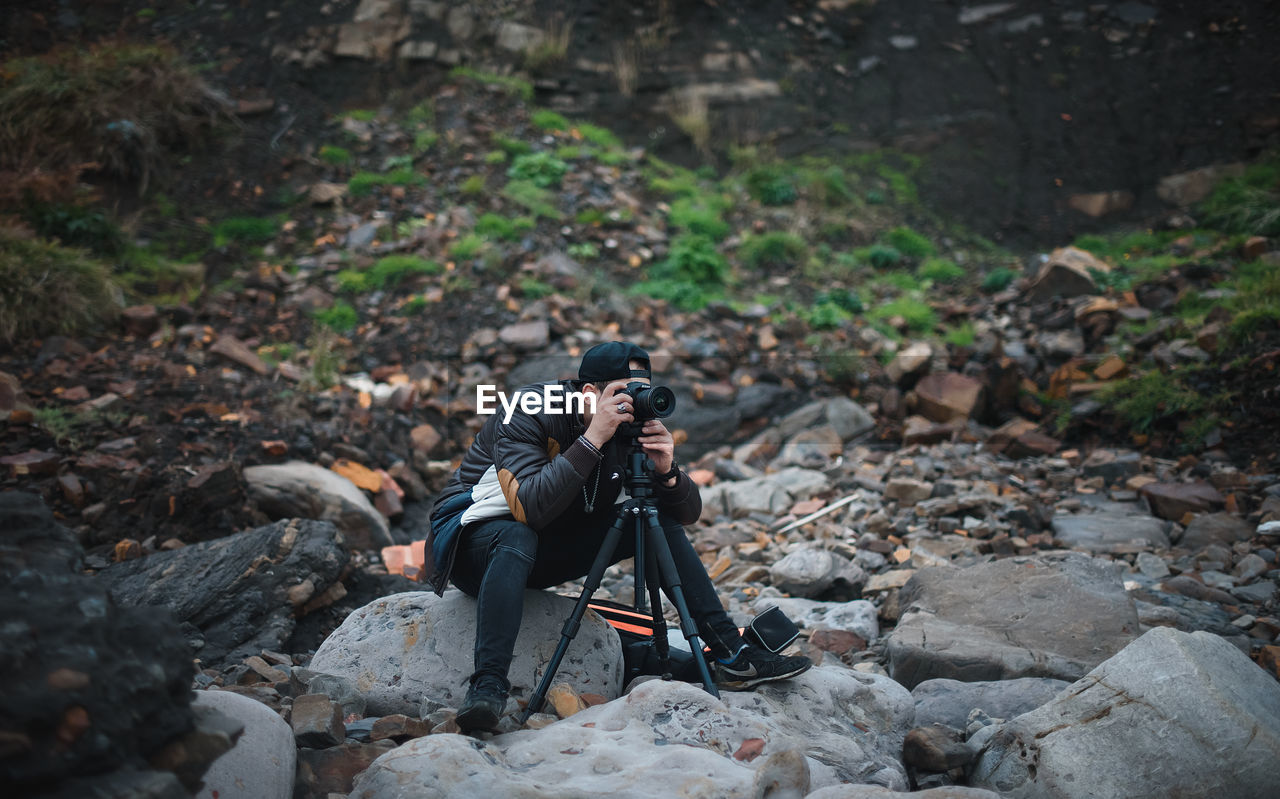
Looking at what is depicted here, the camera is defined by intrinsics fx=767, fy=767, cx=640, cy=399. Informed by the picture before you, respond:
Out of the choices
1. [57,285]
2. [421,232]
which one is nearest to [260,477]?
[57,285]

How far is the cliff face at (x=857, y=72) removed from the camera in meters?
10.7

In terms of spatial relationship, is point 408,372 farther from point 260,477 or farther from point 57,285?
point 57,285

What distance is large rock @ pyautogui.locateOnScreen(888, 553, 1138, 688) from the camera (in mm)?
3182

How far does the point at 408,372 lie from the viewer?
696 cm

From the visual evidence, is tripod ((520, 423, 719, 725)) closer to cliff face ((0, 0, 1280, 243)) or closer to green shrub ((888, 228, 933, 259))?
green shrub ((888, 228, 933, 259))

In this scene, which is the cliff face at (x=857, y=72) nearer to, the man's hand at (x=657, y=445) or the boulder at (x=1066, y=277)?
the boulder at (x=1066, y=277)

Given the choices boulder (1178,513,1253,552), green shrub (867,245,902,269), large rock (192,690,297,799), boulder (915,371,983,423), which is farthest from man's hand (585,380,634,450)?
green shrub (867,245,902,269)

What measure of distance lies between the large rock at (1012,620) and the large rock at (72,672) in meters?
2.76

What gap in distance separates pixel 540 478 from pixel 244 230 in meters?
7.42

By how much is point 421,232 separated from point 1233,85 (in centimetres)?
1136

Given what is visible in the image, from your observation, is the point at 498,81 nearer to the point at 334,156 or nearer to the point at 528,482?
the point at 334,156

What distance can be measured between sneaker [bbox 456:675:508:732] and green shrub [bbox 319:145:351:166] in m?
8.77

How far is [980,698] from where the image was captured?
9.59 ft

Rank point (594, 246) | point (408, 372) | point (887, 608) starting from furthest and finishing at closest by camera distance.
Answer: point (594, 246) → point (408, 372) → point (887, 608)
